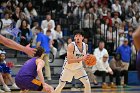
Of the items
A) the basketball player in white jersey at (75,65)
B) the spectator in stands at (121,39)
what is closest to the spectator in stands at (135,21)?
the spectator in stands at (121,39)

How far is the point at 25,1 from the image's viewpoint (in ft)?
66.4

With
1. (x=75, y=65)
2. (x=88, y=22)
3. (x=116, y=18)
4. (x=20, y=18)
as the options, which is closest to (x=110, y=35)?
(x=88, y=22)

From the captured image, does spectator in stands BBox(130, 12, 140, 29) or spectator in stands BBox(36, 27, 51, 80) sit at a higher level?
spectator in stands BBox(130, 12, 140, 29)

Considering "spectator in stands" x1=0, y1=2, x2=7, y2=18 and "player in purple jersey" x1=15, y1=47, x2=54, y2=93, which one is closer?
"player in purple jersey" x1=15, y1=47, x2=54, y2=93

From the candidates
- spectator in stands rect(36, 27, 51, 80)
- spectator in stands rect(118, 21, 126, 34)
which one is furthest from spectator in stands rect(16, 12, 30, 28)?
spectator in stands rect(118, 21, 126, 34)

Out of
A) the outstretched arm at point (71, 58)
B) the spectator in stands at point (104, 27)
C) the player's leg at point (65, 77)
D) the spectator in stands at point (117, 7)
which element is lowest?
the player's leg at point (65, 77)

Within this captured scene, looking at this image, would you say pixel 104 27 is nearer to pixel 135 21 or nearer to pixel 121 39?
pixel 121 39

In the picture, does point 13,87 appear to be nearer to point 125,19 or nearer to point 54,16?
point 54,16

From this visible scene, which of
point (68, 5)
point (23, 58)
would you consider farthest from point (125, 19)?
point (23, 58)

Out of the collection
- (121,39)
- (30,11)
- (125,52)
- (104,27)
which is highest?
(30,11)

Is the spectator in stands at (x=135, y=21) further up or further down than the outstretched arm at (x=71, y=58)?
further up

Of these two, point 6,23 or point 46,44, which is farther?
point 6,23

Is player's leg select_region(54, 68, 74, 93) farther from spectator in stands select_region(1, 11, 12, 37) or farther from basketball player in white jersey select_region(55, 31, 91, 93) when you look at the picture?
spectator in stands select_region(1, 11, 12, 37)

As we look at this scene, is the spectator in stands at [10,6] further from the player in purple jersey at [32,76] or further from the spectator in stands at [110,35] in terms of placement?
the player in purple jersey at [32,76]
